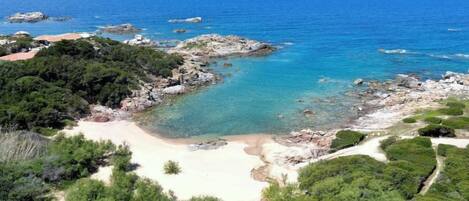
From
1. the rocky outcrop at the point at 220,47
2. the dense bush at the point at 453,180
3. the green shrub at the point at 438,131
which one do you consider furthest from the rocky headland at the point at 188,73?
the dense bush at the point at 453,180

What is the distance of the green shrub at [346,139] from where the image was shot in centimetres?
4104

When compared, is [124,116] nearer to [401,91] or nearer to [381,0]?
[401,91]

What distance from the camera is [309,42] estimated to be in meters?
96.4

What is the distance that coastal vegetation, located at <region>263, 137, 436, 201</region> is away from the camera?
93.4 ft

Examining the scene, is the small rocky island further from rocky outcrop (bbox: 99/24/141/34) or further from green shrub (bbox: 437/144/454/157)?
green shrub (bbox: 437/144/454/157)

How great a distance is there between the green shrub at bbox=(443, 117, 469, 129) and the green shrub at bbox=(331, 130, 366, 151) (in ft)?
28.9

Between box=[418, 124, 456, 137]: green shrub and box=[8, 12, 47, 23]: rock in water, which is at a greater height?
box=[418, 124, 456, 137]: green shrub

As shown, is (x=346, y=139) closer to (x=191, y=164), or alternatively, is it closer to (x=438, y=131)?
(x=438, y=131)

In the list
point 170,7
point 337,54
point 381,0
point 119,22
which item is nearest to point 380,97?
point 337,54

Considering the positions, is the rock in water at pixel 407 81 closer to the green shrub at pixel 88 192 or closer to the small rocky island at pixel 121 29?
the green shrub at pixel 88 192

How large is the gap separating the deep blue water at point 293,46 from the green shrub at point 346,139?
723 cm

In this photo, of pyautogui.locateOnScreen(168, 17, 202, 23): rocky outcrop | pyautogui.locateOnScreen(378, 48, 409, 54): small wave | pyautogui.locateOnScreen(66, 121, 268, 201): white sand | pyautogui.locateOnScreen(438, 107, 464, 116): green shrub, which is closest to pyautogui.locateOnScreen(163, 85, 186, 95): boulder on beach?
pyautogui.locateOnScreen(66, 121, 268, 201): white sand

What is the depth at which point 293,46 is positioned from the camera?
3659 inches

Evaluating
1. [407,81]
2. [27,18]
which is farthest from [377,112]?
[27,18]
